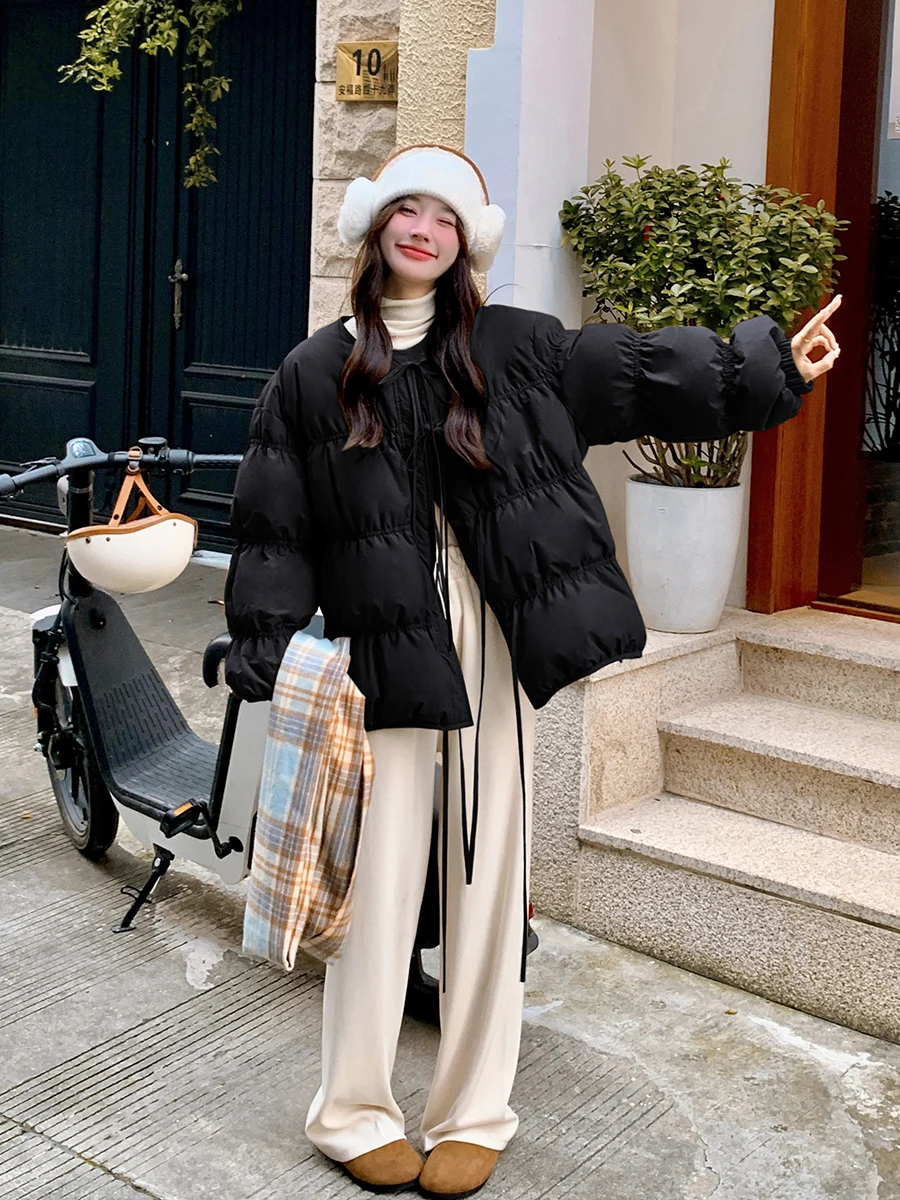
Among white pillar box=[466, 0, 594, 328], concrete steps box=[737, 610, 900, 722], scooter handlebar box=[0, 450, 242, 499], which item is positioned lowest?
concrete steps box=[737, 610, 900, 722]

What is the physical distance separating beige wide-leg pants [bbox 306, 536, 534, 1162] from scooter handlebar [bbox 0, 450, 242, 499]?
1139mm

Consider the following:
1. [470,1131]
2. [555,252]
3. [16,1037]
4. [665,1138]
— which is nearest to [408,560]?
[470,1131]

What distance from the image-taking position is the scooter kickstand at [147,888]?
4.01 meters

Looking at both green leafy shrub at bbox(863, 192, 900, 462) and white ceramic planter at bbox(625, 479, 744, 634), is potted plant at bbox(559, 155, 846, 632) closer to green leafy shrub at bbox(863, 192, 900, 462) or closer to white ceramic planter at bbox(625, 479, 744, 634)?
white ceramic planter at bbox(625, 479, 744, 634)

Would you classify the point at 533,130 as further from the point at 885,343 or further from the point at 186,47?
the point at 186,47

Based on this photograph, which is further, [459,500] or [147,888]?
[147,888]

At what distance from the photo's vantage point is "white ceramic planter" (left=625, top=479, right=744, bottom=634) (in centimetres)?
434

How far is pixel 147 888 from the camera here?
159 inches

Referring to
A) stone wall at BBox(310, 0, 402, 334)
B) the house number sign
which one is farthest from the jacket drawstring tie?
the house number sign

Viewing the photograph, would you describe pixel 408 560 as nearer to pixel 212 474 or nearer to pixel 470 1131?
pixel 470 1131

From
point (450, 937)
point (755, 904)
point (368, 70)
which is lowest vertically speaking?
point (755, 904)

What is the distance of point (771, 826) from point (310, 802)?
175 centimetres

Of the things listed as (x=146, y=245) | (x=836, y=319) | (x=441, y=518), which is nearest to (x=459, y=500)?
(x=441, y=518)

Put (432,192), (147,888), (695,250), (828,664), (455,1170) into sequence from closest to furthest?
(432,192) < (455,1170) < (147,888) < (695,250) < (828,664)
